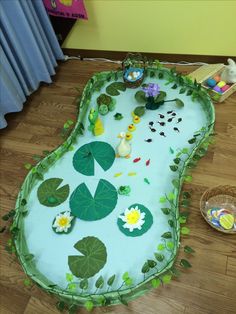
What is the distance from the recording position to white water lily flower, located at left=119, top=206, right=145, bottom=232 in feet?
4.09

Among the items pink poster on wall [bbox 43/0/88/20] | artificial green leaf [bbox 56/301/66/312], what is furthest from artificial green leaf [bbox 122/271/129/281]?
pink poster on wall [bbox 43/0/88/20]

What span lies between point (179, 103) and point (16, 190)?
3.12ft

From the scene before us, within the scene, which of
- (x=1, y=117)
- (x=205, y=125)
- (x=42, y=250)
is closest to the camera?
(x=42, y=250)

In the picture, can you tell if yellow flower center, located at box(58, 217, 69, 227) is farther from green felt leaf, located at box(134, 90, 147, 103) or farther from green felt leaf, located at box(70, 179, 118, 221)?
green felt leaf, located at box(134, 90, 147, 103)

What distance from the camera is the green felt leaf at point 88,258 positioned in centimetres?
118

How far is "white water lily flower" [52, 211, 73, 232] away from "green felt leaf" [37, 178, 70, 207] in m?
0.08

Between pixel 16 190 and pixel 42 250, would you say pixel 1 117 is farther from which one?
pixel 42 250

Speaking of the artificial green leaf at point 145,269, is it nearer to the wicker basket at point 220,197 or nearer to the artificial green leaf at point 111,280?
the artificial green leaf at point 111,280

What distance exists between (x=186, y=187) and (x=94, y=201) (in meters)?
0.42

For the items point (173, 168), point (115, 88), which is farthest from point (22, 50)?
point (173, 168)

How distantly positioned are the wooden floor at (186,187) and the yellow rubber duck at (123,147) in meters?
0.33

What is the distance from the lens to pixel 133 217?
4.17ft

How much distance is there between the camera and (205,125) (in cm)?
150

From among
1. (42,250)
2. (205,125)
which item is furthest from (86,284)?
(205,125)
